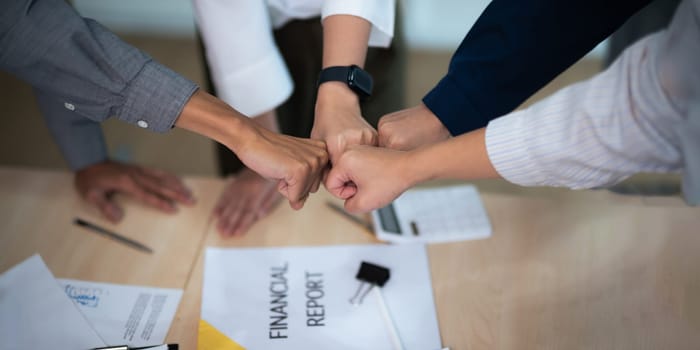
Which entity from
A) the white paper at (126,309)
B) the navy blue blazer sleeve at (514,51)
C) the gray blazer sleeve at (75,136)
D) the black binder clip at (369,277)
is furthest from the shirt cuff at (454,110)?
the gray blazer sleeve at (75,136)

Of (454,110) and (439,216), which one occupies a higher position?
(454,110)

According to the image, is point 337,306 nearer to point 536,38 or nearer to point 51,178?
point 536,38

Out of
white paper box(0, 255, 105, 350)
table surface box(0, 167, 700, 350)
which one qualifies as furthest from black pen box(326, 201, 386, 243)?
white paper box(0, 255, 105, 350)

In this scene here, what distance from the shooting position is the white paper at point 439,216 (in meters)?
0.95

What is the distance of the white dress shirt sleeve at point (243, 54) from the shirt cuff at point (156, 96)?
158 mm

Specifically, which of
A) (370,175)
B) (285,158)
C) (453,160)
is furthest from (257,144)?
(453,160)

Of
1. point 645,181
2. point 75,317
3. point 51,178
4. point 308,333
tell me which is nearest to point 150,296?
point 75,317

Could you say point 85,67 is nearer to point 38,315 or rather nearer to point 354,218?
point 38,315

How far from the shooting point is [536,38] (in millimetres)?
849

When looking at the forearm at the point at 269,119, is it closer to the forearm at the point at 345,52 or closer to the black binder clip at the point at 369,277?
the forearm at the point at 345,52

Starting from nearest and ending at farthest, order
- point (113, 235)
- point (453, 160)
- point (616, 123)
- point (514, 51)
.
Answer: point (616, 123), point (453, 160), point (514, 51), point (113, 235)

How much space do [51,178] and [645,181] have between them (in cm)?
116

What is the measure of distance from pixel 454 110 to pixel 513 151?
0.21m

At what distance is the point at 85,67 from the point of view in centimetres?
77
